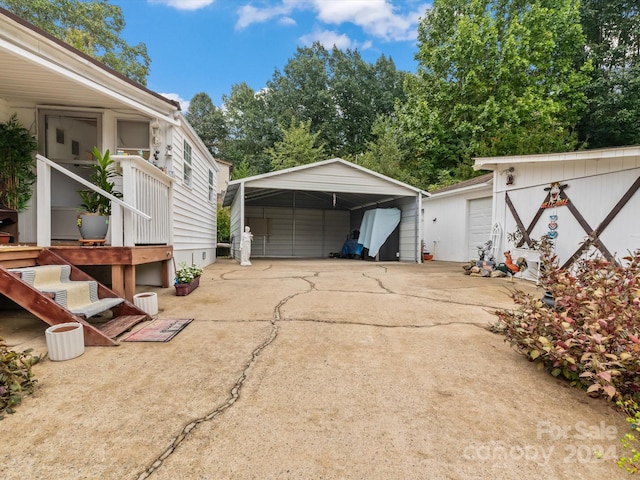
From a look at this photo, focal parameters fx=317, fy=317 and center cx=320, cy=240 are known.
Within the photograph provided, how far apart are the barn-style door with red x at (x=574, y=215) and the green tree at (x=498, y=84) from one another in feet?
23.9

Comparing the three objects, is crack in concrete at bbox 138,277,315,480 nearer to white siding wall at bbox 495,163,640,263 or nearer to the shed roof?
white siding wall at bbox 495,163,640,263

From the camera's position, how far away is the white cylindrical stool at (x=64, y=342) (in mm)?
2371

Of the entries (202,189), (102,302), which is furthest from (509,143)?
(102,302)

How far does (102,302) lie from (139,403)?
1769 mm

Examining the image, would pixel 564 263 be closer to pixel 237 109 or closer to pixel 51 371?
pixel 51 371

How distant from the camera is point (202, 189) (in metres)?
8.77

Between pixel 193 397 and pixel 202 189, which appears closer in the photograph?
pixel 193 397

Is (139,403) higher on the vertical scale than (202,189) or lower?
lower

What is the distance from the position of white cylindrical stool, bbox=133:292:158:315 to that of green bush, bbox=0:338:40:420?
1.57 m

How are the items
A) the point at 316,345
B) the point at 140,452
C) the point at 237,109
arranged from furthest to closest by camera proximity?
the point at 237,109, the point at 316,345, the point at 140,452

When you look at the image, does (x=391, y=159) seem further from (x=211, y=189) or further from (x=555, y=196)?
(x=555, y=196)

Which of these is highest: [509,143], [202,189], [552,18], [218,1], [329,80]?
[218,1]

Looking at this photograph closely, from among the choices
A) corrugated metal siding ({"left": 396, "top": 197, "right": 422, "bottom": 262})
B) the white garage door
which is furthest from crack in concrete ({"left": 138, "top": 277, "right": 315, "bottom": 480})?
the white garage door

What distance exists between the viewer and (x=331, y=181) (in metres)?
9.84
